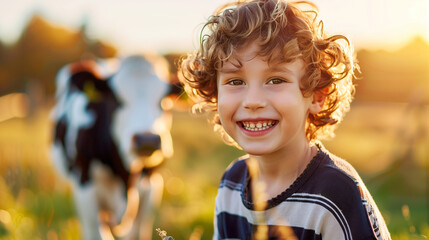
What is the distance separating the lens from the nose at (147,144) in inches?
133

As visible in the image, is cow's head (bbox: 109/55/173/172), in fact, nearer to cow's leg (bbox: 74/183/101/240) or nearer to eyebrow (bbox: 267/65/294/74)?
cow's leg (bbox: 74/183/101/240)

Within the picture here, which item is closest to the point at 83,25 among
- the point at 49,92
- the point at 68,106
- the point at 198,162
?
the point at 49,92

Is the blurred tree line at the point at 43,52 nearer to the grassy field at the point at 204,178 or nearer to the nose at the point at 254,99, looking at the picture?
the grassy field at the point at 204,178

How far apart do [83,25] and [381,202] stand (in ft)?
36.7

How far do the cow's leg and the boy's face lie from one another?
8.01ft

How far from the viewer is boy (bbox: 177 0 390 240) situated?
1452 millimetres

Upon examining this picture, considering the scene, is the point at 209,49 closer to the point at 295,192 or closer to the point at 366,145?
the point at 295,192

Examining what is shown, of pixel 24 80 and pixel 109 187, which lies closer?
pixel 109 187

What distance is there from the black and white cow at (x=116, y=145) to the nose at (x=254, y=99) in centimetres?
216

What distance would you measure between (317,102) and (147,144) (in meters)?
1.84

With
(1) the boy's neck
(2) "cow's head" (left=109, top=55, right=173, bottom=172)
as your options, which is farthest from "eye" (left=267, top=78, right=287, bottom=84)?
(2) "cow's head" (left=109, top=55, right=173, bottom=172)

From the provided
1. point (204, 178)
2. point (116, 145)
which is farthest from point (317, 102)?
point (204, 178)

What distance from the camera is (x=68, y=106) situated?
4391 mm

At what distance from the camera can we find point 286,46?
1.55 meters
